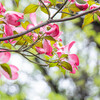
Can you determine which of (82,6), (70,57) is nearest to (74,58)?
(70,57)

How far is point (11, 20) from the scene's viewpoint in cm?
42

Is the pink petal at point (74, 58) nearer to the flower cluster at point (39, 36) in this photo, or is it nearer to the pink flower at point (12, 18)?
the flower cluster at point (39, 36)

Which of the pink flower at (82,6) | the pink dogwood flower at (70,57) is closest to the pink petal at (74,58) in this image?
the pink dogwood flower at (70,57)

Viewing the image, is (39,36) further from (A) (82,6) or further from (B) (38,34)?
(A) (82,6)

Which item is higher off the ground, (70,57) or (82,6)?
(82,6)

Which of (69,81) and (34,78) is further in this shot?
(34,78)

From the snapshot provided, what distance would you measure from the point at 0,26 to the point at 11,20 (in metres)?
0.05

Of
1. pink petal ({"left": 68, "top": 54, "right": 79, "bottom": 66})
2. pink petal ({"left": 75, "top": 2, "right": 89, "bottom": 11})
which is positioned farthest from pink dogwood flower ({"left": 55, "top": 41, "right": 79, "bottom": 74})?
pink petal ({"left": 75, "top": 2, "right": 89, "bottom": 11})

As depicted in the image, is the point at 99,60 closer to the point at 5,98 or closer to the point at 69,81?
the point at 69,81

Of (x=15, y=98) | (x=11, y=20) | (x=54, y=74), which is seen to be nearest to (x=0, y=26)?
(x=11, y=20)

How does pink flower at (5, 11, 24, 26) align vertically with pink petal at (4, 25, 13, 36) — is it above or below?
above

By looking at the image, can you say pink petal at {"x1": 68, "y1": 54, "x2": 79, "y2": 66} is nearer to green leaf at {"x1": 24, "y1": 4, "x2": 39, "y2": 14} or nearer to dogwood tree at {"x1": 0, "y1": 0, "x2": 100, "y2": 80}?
dogwood tree at {"x1": 0, "y1": 0, "x2": 100, "y2": 80}

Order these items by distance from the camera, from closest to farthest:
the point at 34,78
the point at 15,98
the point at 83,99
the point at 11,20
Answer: the point at 11,20
the point at 15,98
the point at 83,99
the point at 34,78

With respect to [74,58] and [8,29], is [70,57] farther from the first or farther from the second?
[8,29]
